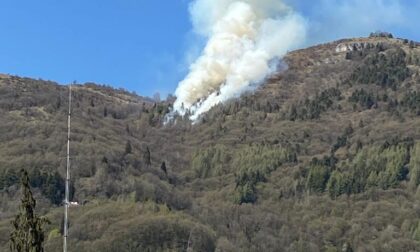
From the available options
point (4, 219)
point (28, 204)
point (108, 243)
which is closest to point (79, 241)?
point (108, 243)

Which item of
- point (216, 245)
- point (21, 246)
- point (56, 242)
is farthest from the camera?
point (216, 245)

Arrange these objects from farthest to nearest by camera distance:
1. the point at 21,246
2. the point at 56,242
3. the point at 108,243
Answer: the point at 108,243 < the point at 56,242 < the point at 21,246

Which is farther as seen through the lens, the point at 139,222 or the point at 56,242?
the point at 139,222

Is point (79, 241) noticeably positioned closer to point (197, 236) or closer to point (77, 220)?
point (77, 220)

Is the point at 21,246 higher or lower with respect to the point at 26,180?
lower

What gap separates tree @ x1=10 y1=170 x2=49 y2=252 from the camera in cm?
3109

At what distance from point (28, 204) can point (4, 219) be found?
169088mm

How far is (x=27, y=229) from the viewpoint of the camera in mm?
31234

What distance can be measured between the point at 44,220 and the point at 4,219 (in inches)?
6666

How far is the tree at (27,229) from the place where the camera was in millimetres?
31094

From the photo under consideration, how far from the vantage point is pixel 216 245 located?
647 feet

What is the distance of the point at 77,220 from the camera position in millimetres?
194250

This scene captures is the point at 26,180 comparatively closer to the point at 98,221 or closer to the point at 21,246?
the point at 21,246

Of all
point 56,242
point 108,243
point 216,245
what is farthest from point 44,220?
point 216,245
